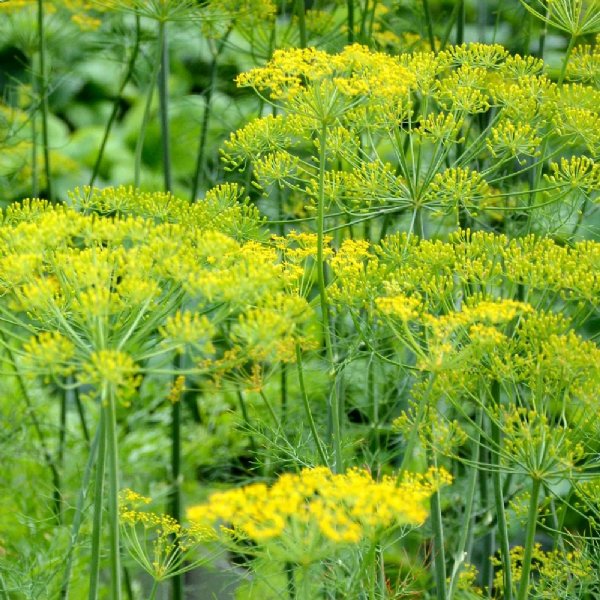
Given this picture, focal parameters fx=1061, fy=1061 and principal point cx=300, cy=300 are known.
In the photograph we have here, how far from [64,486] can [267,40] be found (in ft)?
4.08

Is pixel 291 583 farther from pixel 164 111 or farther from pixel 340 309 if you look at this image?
pixel 164 111

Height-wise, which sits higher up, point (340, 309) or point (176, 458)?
point (340, 309)

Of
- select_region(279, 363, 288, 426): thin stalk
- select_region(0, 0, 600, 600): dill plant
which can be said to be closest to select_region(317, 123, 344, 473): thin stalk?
select_region(0, 0, 600, 600): dill plant

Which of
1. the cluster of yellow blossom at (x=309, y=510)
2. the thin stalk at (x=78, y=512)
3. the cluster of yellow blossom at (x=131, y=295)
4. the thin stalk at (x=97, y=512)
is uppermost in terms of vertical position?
the cluster of yellow blossom at (x=131, y=295)

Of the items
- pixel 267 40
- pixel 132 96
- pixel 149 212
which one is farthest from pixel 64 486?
pixel 132 96

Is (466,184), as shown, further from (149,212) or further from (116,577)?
(116,577)

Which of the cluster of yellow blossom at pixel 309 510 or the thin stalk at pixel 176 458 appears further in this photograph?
the thin stalk at pixel 176 458

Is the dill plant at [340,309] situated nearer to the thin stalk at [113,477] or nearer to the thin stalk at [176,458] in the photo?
the thin stalk at [113,477]

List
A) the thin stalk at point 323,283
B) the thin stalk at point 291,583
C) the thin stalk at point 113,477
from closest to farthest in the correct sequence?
the thin stalk at point 113,477
the thin stalk at point 323,283
the thin stalk at point 291,583

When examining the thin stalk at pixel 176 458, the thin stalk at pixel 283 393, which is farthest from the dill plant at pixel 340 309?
the thin stalk at pixel 283 393

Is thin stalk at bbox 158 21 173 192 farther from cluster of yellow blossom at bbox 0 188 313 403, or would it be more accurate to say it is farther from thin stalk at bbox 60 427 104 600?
cluster of yellow blossom at bbox 0 188 313 403

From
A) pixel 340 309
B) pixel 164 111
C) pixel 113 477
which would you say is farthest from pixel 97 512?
pixel 164 111

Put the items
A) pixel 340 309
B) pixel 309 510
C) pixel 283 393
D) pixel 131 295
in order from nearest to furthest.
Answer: pixel 309 510 < pixel 131 295 < pixel 340 309 < pixel 283 393

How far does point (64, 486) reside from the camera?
8.98 feet
